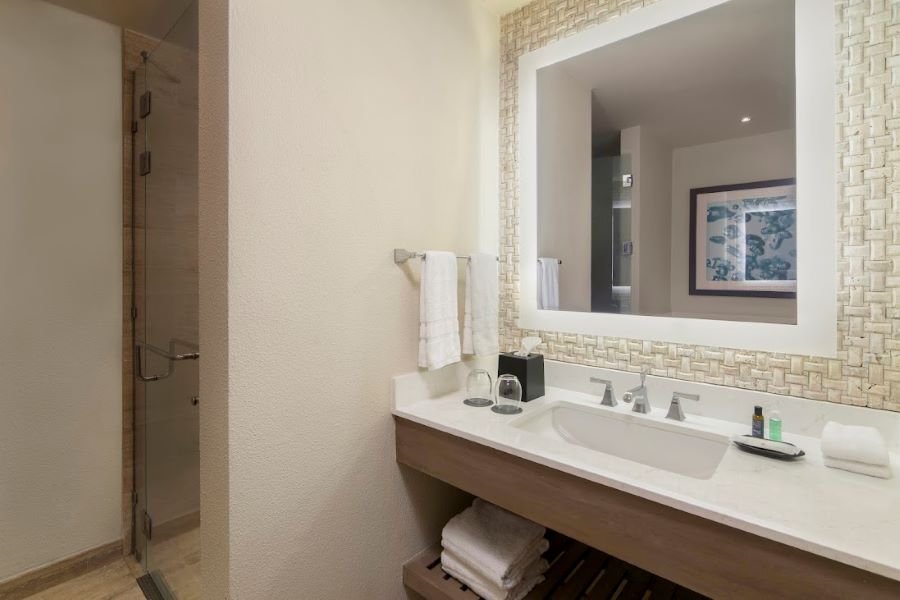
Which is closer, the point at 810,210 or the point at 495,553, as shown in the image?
the point at 810,210

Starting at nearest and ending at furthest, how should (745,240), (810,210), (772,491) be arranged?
1. (772,491)
2. (810,210)
3. (745,240)

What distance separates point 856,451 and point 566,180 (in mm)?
1133

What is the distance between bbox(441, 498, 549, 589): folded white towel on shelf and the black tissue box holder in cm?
40

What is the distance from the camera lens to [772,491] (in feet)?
2.89

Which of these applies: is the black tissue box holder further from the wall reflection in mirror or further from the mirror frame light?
the mirror frame light

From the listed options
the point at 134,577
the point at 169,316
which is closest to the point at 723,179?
the point at 169,316

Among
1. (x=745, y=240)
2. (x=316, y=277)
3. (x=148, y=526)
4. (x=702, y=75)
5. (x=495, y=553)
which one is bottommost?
(x=148, y=526)

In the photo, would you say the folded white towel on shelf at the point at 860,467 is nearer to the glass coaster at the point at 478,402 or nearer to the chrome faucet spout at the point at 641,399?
the chrome faucet spout at the point at 641,399

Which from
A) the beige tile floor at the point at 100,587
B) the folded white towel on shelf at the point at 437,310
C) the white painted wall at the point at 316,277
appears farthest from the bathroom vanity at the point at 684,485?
the beige tile floor at the point at 100,587

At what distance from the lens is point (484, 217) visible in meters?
1.76

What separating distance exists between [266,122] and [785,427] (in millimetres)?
1577

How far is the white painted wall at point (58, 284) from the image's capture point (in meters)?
1.67

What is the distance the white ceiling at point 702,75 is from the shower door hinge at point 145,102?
1.61 metres

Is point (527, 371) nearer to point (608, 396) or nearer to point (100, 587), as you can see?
point (608, 396)
